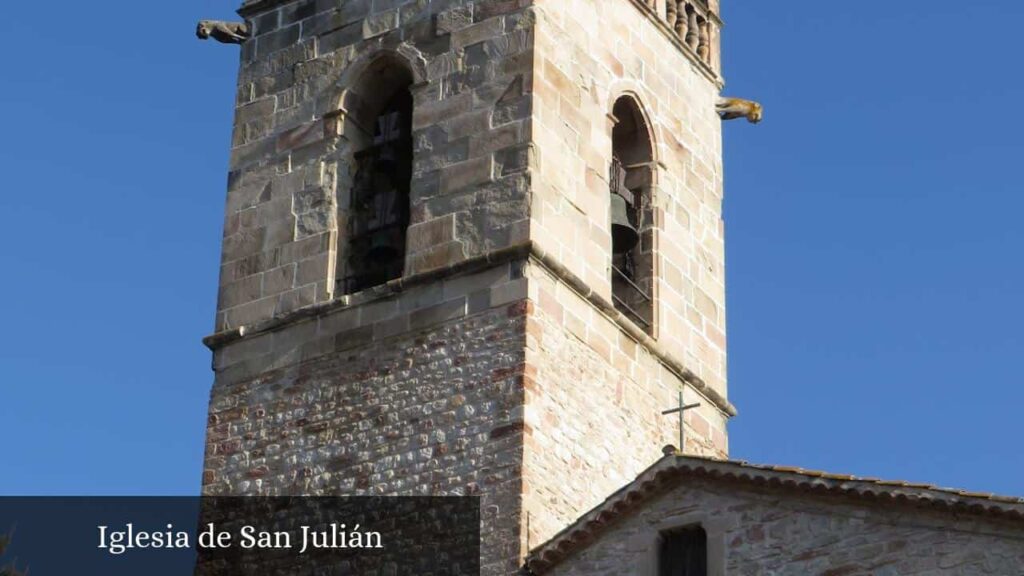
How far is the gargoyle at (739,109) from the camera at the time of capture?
27.4 meters

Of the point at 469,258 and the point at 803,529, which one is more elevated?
the point at 469,258

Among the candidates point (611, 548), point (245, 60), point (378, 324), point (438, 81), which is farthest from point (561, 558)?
point (245, 60)

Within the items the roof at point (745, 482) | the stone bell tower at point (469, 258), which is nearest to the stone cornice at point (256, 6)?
the stone bell tower at point (469, 258)

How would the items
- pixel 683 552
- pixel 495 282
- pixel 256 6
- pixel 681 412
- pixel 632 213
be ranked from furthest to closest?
pixel 256 6, pixel 632 213, pixel 495 282, pixel 681 412, pixel 683 552

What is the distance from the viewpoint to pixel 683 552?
20594 mm

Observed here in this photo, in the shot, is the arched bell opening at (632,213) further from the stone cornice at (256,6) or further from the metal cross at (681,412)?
the stone cornice at (256,6)

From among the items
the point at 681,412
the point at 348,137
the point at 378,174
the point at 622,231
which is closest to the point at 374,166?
the point at 378,174

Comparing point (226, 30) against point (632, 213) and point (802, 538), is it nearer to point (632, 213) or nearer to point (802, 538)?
point (632, 213)

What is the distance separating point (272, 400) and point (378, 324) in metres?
1.23

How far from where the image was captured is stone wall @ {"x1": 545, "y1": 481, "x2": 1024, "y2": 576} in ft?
63.0

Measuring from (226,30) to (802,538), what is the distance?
949 cm

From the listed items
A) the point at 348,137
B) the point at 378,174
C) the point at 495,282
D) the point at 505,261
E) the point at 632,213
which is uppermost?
the point at 348,137

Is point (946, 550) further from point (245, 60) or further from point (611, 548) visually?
point (245, 60)

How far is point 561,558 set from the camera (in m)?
21.1
